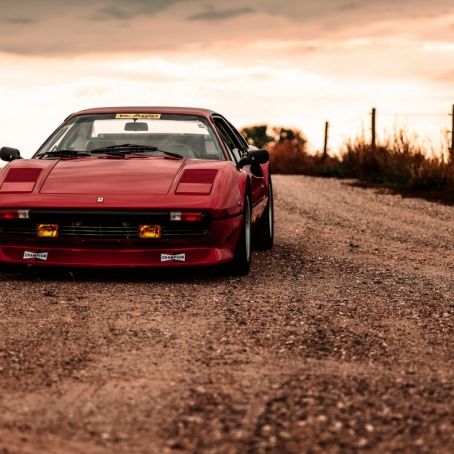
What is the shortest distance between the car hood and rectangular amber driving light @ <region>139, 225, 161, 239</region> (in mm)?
258

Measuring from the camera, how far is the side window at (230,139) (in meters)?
8.48

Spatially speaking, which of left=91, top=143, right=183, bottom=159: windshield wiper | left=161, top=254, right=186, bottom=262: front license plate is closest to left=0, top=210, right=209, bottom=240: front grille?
left=161, top=254, right=186, bottom=262: front license plate

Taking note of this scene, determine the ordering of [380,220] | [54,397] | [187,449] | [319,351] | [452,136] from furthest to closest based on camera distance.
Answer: [452,136] → [380,220] → [319,351] → [54,397] → [187,449]

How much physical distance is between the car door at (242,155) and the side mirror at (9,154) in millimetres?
1762

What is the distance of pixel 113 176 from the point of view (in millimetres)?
7414

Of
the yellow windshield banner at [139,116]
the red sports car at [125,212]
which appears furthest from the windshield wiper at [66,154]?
the yellow windshield banner at [139,116]

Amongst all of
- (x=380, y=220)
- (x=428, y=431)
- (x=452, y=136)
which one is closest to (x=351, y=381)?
(x=428, y=431)

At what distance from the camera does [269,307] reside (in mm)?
6176

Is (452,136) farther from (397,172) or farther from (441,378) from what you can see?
(441,378)

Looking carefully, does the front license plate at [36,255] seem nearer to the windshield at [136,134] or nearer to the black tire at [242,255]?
the windshield at [136,134]

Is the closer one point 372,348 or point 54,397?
point 54,397

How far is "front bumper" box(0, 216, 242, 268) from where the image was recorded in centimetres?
713

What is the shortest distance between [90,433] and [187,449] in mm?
397

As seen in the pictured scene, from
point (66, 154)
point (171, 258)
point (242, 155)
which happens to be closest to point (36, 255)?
point (171, 258)
